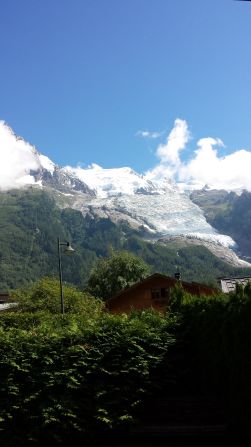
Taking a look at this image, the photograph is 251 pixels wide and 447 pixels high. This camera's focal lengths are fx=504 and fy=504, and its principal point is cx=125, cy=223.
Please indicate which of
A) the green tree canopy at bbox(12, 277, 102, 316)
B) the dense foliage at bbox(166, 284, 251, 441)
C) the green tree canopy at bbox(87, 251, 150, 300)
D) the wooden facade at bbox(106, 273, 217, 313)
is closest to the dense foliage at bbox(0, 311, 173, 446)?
the dense foliage at bbox(166, 284, 251, 441)

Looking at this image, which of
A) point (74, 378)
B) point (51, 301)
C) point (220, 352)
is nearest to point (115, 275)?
point (51, 301)

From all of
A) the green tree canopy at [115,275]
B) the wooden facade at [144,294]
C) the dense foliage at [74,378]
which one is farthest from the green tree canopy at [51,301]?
the green tree canopy at [115,275]

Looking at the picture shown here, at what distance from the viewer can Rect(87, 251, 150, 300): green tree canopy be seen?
75.1m

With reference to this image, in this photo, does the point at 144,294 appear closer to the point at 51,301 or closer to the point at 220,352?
the point at 51,301

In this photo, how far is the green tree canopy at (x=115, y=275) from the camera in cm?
7512

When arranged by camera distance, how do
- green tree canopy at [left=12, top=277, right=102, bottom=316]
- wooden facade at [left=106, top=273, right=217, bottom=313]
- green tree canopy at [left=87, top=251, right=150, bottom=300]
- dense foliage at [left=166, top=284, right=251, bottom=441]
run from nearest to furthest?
dense foliage at [left=166, top=284, right=251, bottom=441]
green tree canopy at [left=12, top=277, right=102, bottom=316]
wooden facade at [left=106, top=273, right=217, bottom=313]
green tree canopy at [left=87, top=251, right=150, bottom=300]

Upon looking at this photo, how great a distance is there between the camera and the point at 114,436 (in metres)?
13.5

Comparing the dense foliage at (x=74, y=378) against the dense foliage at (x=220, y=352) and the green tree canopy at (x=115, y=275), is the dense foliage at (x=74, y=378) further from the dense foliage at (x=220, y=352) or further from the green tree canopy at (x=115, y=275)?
the green tree canopy at (x=115, y=275)

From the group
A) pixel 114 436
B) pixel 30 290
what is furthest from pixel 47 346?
pixel 30 290

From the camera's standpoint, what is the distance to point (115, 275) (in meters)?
76.2

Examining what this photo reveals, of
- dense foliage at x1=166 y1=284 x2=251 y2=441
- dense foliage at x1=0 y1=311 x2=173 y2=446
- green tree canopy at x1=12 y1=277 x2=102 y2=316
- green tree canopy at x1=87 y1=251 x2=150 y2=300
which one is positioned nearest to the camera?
dense foliage at x1=166 y1=284 x2=251 y2=441

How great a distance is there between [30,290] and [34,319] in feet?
54.6

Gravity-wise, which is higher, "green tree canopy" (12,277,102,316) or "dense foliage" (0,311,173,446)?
"green tree canopy" (12,277,102,316)

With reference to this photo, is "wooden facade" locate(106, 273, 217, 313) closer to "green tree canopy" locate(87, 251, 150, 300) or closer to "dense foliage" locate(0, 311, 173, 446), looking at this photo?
"green tree canopy" locate(87, 251, 150, 300)
